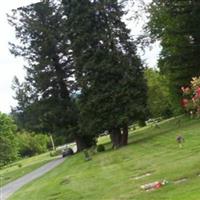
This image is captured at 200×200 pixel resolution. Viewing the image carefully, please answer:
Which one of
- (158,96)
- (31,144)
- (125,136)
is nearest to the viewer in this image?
(125,136)

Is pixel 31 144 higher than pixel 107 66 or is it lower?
lower

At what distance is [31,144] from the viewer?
120062mm

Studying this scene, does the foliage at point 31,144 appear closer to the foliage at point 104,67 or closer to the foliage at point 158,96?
the foliage at point 158,96

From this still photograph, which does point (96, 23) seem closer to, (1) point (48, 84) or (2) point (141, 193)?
(1) point (48, 84)

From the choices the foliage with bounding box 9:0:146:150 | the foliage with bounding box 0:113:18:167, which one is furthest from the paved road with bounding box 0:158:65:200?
the foliage with bounding box 0:113:18:167

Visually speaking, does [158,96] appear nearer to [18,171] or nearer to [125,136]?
[18,171]

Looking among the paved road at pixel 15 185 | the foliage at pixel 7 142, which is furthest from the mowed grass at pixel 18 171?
the foliage at pixel 7 142

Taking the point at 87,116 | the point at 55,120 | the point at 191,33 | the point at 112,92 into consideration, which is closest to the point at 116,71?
the point at 112,92

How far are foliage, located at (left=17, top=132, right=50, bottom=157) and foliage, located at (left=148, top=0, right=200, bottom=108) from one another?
64971 mm

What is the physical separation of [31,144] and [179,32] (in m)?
77.8

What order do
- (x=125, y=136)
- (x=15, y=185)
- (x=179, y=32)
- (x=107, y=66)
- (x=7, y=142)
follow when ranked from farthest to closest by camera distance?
(x=7, y=142) → (x=179, y=32) → (x=125, y=136) → (x=107, y=66) → (x=15, y=185)

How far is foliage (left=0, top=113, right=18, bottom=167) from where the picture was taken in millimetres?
92125

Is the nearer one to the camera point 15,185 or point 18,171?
point 15,185

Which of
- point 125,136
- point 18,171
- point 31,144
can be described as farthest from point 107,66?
point 31,144
